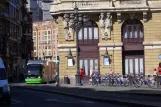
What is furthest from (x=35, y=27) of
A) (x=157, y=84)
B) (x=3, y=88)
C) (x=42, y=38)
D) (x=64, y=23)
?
(x=3, y=88)

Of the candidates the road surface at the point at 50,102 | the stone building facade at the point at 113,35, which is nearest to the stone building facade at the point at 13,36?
the stone building facade at the point at 113,35

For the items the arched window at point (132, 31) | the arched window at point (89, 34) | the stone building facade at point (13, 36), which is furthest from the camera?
the stone building facade at point (13, 36)

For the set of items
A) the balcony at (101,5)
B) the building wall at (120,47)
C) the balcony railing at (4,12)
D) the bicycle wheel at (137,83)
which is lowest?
the bicycle wheel at (137,83)

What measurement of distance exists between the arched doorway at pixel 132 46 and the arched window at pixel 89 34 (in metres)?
3.22

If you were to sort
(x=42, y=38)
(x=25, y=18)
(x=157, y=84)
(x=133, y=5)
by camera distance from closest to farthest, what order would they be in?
1. (x=157, y=84)
2. (x=133, y=5)
3. (x=25, y=18)
4. (x=42, y=38)

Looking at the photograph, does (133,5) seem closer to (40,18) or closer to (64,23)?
(64,23)

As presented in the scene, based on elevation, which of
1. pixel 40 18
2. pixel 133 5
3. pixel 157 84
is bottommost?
pixel 157 84

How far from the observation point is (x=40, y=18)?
18112 centimetres

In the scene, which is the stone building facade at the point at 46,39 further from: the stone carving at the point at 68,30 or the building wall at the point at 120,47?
the building wall at the point at 120,47

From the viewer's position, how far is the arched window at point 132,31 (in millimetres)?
47469

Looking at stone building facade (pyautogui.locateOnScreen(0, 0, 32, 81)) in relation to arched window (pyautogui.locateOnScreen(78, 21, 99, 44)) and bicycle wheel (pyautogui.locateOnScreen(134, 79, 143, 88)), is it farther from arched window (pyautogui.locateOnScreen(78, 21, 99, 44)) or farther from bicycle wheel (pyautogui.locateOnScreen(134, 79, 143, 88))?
bicycle wheel (pyautogui.locateOnScreen(134, 79, 143, 88))

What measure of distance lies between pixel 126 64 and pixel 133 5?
263 inches

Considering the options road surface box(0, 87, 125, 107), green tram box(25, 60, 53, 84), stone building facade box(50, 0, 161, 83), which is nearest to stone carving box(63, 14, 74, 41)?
Result: stone building facade box(50, 0, 161, 83)

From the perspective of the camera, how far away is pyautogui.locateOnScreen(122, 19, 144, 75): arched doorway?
155 feet
